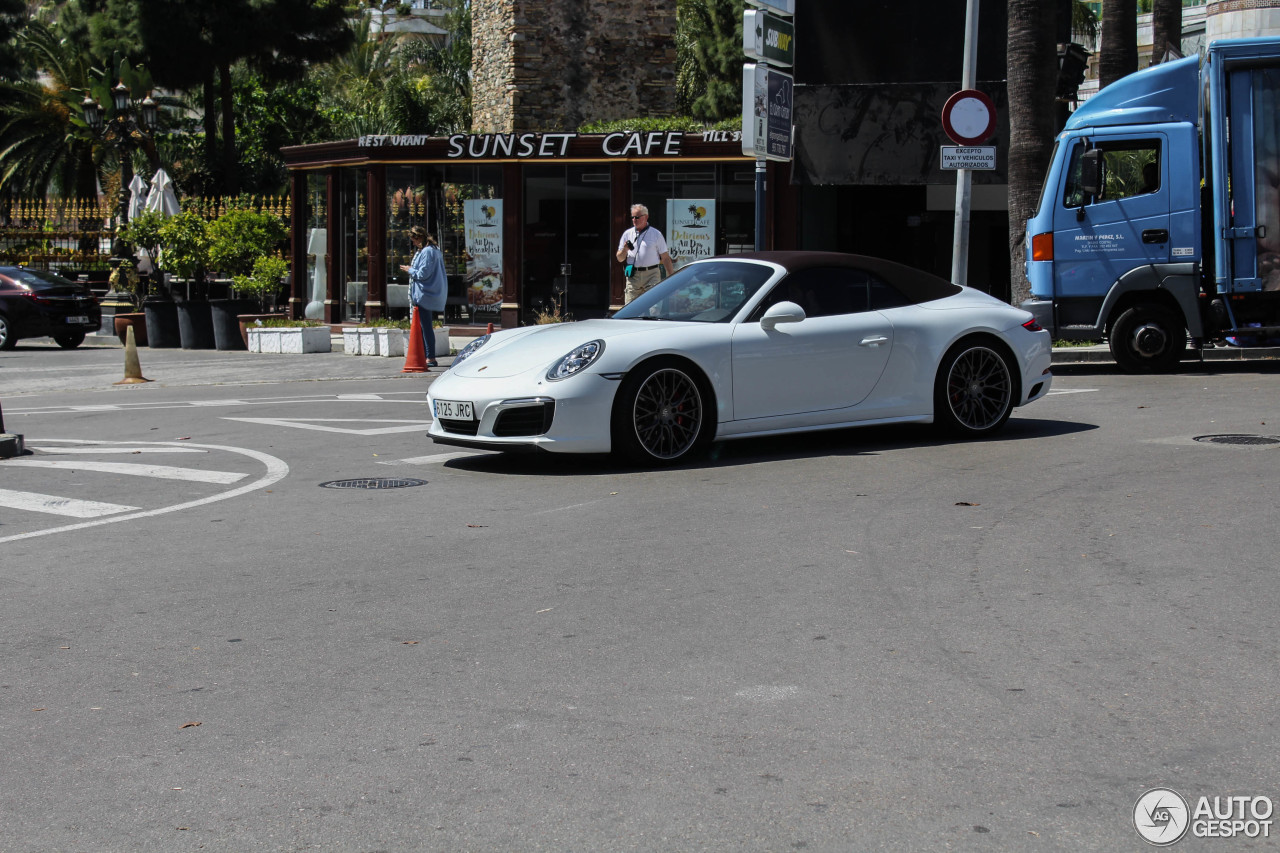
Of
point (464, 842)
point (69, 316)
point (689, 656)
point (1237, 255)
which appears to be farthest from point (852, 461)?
point (69, 316)

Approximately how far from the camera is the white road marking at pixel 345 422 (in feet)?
38.5

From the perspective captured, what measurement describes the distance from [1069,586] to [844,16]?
21.7 m

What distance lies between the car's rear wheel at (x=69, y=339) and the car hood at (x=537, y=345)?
19.1 meters

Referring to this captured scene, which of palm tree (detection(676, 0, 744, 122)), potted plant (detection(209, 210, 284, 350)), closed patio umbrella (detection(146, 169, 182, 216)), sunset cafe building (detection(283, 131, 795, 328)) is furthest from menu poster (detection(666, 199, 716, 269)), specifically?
palm tree (detection(676, 0, 744, 122))

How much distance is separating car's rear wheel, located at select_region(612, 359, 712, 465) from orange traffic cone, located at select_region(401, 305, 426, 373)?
9.04m

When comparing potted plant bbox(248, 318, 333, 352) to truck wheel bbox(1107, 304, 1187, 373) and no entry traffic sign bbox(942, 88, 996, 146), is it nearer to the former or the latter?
no entry traffic sign bbox(942, 88, 996, 146)

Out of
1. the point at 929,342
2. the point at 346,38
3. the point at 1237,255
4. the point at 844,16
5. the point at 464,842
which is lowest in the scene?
the point at 464,842

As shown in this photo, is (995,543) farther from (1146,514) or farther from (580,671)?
(580,671)

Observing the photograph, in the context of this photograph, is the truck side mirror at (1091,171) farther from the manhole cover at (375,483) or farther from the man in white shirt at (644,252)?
the manhole cover at (375,483)

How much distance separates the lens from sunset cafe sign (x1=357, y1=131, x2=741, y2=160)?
82.3ft

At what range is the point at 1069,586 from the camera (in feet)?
19.2

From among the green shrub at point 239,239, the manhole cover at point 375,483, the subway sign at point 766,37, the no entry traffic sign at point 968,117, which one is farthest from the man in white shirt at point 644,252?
the green shrub at point 239,239

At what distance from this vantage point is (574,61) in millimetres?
33656

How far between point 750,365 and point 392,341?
12816mm
